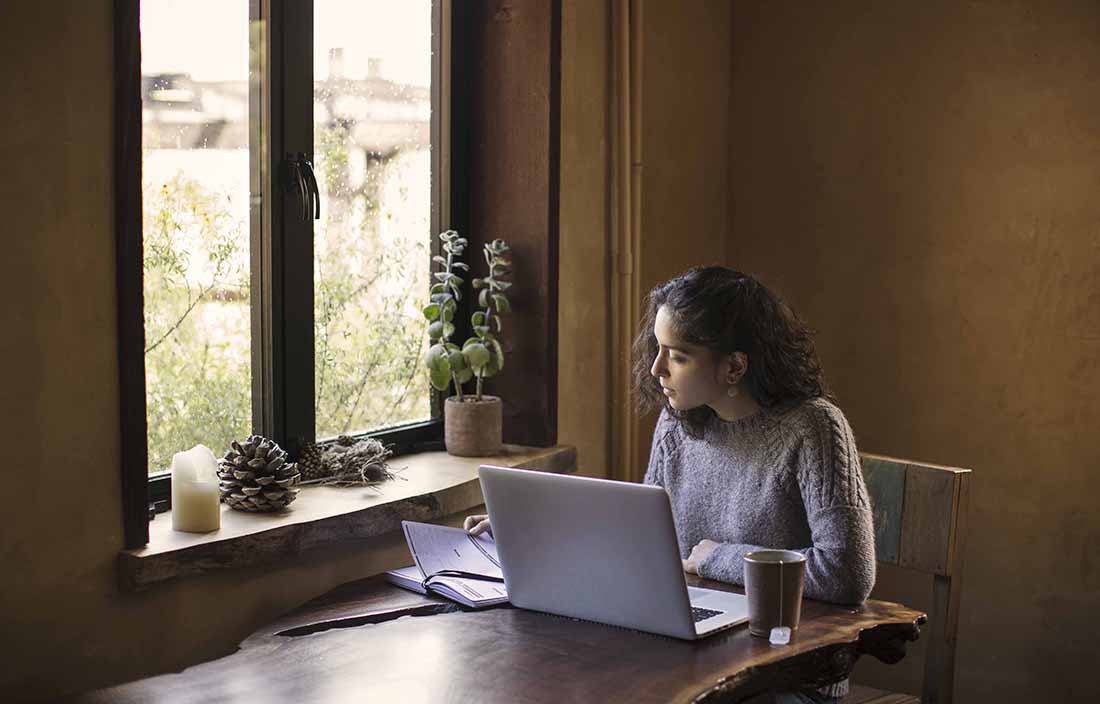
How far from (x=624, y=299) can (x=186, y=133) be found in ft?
3.75

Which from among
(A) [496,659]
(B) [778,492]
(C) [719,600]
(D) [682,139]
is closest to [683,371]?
(B) [778,492]

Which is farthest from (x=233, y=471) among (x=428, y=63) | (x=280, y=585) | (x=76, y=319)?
(x=428, y=63)

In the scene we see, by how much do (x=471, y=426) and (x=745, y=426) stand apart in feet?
2.35

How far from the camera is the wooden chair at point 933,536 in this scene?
85.9 inches

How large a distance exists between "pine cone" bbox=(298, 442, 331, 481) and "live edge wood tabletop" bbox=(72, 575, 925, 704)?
18.9 inches

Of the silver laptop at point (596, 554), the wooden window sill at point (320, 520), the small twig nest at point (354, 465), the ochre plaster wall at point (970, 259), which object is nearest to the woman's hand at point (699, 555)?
the silver laptop at point (596, 554)

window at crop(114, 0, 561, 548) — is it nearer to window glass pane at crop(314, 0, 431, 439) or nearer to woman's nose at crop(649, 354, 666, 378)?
window glass pane at crop(314, 0, 431, 439)

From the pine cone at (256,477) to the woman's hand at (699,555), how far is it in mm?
688

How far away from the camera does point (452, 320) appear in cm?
275

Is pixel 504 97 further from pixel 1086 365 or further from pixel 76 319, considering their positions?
pixel 1086 365

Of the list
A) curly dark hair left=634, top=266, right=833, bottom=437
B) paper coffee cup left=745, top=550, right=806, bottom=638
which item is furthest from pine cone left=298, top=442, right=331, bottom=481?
paper coffee cup left=745, top=550, right=806, bottom=638

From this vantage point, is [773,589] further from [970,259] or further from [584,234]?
[970,259]

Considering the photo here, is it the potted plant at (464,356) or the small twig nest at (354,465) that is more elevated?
the potted plant at (464,356)

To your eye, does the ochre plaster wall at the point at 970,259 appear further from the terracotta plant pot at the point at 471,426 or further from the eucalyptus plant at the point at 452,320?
the terracotta plant pot at the point at 471,426
